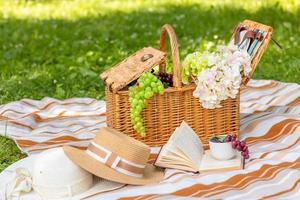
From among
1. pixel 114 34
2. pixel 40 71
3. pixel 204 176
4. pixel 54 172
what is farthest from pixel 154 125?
pixel 114 34

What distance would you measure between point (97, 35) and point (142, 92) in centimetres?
371

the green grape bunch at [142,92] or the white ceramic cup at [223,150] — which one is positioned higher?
the green grape bunch at [142,92]

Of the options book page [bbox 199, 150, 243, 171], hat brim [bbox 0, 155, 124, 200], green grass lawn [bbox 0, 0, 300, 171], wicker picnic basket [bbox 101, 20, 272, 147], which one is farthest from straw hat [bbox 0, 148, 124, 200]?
green grass lawn [bbox 0, 0, 300, 171]

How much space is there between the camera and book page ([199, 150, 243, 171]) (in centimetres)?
369

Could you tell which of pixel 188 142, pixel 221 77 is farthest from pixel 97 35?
pixel 188 142

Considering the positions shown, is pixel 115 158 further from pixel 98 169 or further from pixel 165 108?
pixel 165 108

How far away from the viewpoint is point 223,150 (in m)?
3.75

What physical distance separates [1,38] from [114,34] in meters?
1.09

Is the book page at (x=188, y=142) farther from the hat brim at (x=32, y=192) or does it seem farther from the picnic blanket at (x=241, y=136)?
the hat brim at (x=32, y=192)

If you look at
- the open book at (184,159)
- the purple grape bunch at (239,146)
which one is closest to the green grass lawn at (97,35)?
the open book at (184,159)

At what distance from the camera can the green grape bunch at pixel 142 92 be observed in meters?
3.88

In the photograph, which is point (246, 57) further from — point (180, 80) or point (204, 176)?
point (204, 176)

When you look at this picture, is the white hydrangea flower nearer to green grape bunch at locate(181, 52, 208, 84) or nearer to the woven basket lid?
green grape bunch at locate(181, 52, 208, 84)

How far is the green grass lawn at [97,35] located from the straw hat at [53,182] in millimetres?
951
